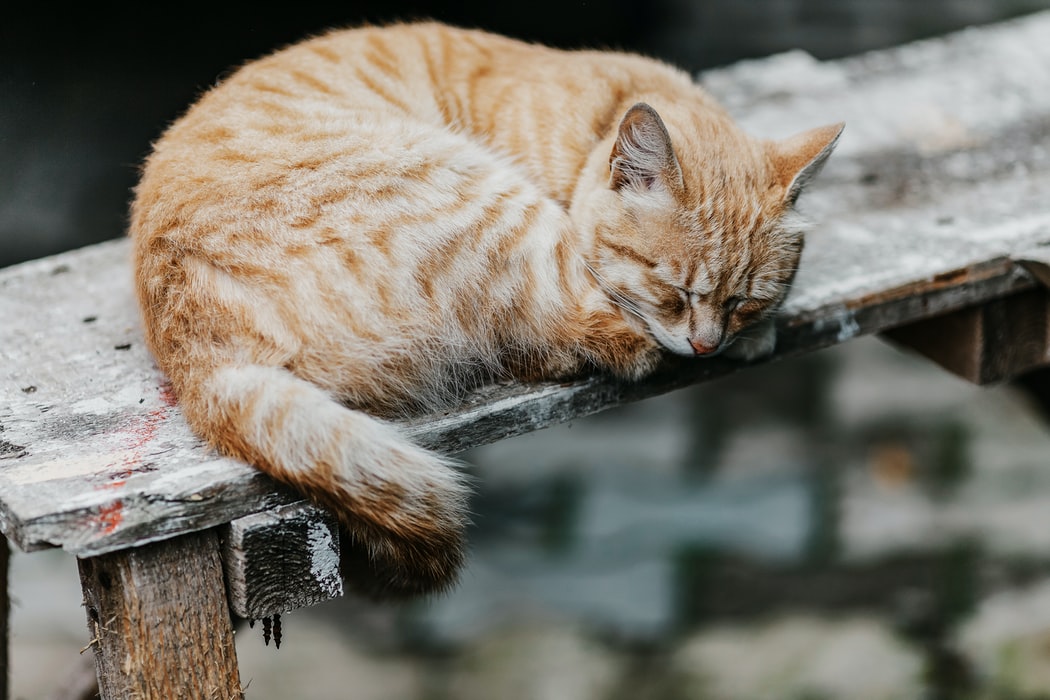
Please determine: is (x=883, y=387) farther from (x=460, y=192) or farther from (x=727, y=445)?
(x=460, y=192)

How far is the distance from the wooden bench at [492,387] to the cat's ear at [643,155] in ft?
1.35

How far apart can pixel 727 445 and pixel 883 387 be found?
0.80m

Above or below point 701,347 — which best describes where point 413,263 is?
above

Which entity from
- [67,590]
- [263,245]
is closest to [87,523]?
[263,245]

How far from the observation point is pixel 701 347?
198 cm

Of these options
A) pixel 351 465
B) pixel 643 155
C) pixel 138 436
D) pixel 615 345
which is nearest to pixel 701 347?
pixel 615 345

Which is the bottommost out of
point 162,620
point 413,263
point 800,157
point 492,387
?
point 162,620

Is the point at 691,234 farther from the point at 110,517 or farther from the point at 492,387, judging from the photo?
the point at 110,517

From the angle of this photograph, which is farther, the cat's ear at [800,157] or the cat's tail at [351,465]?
the cat's ear at [800,157]

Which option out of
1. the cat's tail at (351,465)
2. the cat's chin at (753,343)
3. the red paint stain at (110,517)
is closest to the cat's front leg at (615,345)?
the cat's chin at (753,343)

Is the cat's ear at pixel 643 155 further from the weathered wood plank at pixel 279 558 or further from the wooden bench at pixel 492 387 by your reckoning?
the weathered wood plank at pixel 279 558

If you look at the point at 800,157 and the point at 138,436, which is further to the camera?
the point at 800,157

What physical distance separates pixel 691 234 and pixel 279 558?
0.98m

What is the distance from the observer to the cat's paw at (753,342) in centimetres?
216
